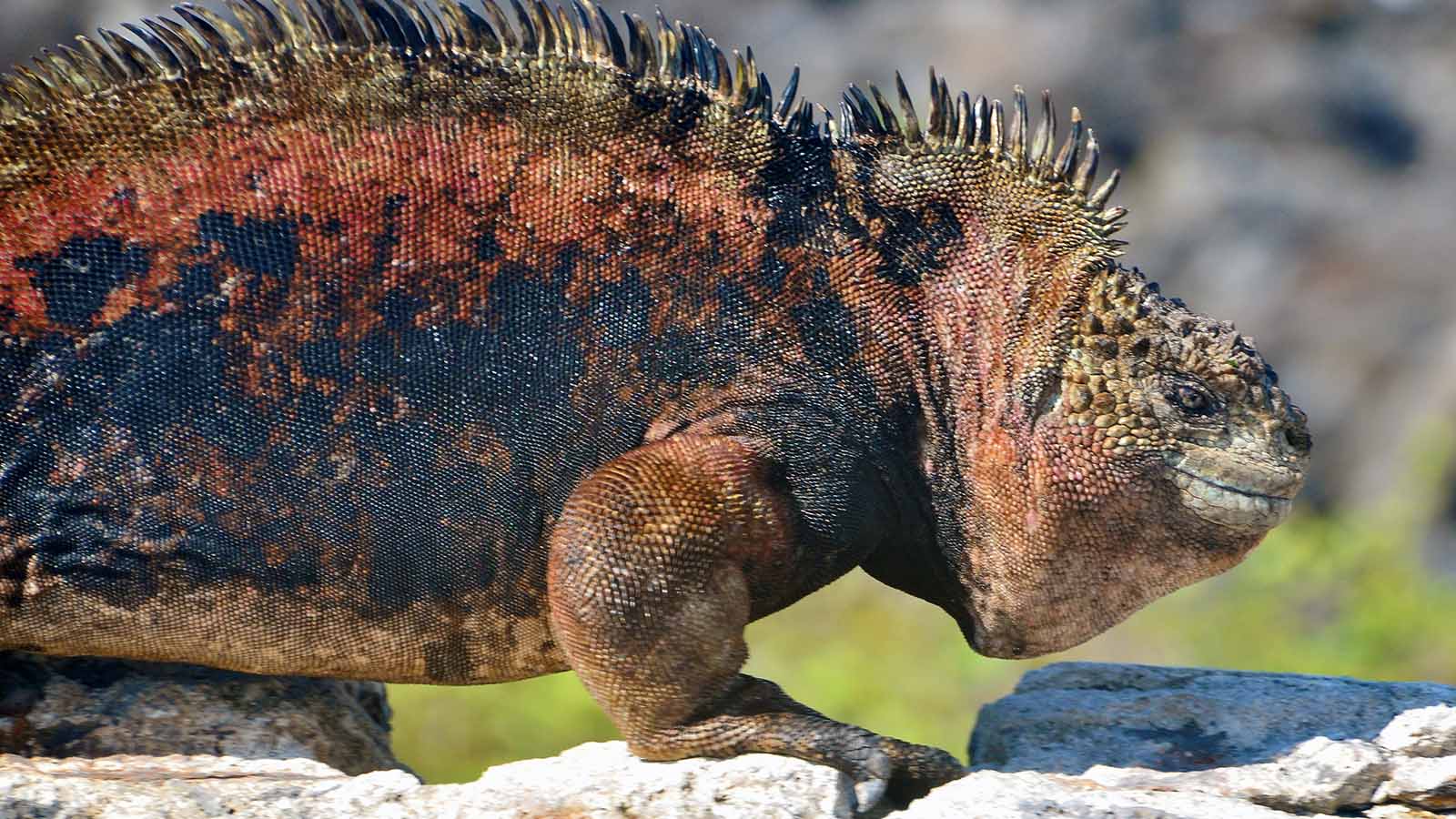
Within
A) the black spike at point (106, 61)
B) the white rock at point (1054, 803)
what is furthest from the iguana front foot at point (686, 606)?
the black spike at point (106, 61)

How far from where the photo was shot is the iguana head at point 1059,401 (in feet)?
13.5

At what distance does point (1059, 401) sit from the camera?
415 cm

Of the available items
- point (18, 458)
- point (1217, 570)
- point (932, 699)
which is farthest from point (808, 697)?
point (18, 458)

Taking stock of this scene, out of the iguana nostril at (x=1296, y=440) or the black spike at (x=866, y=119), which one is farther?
the black spike at (x=866, y=119)

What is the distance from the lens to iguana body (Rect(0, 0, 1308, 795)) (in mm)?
3914

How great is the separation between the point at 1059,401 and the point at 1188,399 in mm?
326

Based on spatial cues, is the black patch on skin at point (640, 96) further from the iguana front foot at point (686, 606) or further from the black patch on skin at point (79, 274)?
the black patch on skin at point (79, 274)

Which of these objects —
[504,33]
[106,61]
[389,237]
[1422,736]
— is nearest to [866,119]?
[504,33]

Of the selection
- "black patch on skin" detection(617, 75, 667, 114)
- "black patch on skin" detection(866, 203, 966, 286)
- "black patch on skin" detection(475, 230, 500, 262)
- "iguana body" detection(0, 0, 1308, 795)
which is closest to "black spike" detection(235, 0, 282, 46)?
"iguana body" detection(0, 0, 1308, 795)

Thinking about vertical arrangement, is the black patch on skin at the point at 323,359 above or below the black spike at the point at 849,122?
below

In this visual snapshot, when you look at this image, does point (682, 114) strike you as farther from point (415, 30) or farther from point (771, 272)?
point (415, 30)

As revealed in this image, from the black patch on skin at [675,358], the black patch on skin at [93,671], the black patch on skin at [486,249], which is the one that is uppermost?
the black patch on skin at [486,249]

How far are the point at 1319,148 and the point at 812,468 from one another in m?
10.3

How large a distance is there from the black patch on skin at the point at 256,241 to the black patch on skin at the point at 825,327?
4.12 ft
